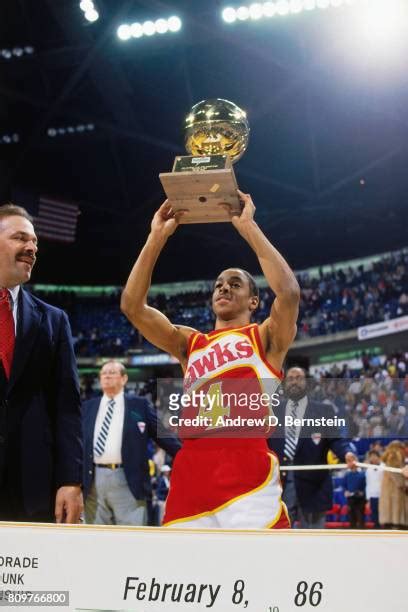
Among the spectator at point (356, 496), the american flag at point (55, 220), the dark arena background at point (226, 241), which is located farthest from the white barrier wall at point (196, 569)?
the american flag at point (55, 220)

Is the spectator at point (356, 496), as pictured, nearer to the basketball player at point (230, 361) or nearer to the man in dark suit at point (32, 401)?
the basketball player at point (230, 361)

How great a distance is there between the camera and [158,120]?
18.0 m

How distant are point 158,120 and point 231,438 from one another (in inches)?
626

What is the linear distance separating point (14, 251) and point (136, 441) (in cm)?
299

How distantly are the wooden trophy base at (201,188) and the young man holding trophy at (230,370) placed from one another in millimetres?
54

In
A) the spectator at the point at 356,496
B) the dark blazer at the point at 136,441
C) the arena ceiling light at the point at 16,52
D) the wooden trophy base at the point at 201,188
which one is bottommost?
the spectator at the point at 356,496

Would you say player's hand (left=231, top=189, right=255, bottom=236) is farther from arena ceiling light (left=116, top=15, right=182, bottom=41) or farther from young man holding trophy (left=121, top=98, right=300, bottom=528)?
arena ceiling light (left=116, top=15, right=182, bottom=41)

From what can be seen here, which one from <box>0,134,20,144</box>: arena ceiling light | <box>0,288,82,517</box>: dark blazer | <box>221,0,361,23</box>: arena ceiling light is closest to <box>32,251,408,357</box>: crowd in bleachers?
<box>0,134,20,144</box>: arena ceiling light

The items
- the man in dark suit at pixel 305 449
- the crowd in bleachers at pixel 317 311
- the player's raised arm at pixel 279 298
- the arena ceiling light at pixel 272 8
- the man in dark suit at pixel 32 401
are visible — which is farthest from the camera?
the crowd in bleachers at pixel 317 311

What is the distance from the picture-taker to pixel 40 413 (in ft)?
9.05

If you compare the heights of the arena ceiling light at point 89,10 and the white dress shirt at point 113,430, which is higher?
the arena ceiling light at point 89,10

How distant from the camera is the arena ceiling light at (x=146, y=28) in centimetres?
1405

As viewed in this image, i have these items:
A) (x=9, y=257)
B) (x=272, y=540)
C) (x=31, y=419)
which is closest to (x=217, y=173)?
(x=9, y=257)

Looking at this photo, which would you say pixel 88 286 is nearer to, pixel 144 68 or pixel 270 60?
pixel 144 68
